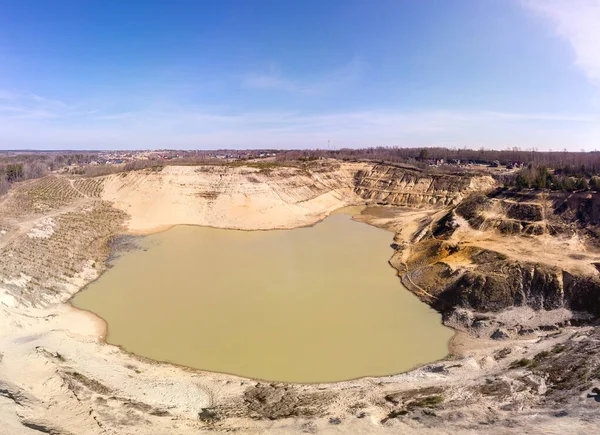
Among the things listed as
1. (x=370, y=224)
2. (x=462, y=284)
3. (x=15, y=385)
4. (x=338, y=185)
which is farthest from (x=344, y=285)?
(x=338, y=185)

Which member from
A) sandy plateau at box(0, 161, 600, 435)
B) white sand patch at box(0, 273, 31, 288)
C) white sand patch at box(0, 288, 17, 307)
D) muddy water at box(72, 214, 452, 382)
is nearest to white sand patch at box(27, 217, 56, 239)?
sandy plateau at box(0, 161, 600, 435)

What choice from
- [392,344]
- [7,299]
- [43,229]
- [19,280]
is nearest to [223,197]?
[43,229]

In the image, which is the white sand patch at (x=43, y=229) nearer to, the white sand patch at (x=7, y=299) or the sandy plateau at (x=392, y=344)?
the sandy plateau at (x=392, y=344)

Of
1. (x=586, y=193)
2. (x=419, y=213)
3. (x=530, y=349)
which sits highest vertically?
(x=586, y=193)

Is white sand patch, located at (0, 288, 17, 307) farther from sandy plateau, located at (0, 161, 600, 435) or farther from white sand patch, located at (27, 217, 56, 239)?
white sand patch, located at (27, 217, 56, 239)

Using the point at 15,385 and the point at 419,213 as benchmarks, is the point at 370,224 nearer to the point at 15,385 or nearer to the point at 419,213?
the point at 419,213

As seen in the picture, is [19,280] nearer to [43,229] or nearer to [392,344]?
[43,229]

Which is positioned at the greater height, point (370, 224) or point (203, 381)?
point (370, 224)
